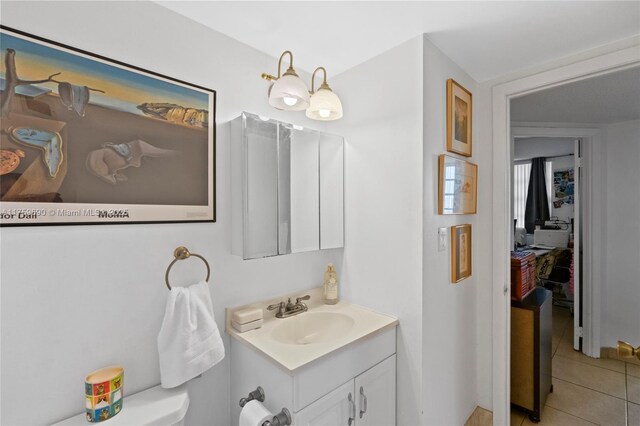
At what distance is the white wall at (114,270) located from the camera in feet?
3.28

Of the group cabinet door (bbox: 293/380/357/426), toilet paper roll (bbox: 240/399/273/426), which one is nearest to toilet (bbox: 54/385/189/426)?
toilet paper roll (bbox: 240/399/273/426)

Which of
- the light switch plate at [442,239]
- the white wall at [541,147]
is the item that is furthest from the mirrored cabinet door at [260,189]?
the white wall at [541,147]

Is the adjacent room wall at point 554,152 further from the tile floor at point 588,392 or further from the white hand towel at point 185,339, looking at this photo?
the white hand towel at point 185,339

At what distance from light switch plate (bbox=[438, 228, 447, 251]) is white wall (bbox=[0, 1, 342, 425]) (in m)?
0.29

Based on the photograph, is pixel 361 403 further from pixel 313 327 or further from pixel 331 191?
pixel 331 191

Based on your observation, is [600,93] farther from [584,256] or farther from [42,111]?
[42,111]

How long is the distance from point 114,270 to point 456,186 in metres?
1.74

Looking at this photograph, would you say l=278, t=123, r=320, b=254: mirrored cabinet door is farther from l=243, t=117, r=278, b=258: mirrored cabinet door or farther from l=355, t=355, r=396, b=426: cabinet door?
l=355, t=355, r=396, b=426: cabinet door

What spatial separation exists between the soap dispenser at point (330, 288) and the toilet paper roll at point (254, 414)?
761mm

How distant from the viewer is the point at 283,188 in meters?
1.65

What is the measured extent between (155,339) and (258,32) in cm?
154

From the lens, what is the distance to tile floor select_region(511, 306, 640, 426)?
2.00m

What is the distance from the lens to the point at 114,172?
3.84 feet

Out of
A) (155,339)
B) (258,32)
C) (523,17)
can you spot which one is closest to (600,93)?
(523,17)
